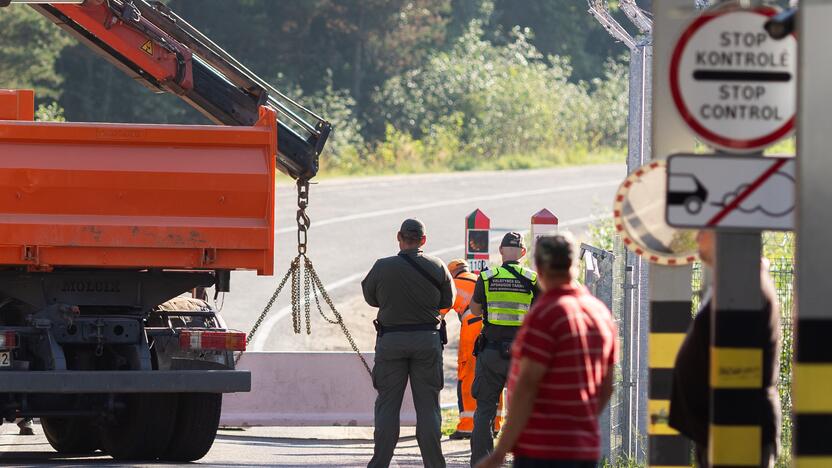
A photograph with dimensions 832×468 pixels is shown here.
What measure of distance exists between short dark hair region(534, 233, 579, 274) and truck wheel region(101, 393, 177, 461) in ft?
20.0

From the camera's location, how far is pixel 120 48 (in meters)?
14.1

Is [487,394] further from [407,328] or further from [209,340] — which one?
[209,340]

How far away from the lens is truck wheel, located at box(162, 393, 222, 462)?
1211 cm

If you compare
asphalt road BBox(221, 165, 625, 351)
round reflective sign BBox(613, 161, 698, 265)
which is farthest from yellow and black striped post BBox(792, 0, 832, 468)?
asphalt road BBox(221, 165, 625, 351)

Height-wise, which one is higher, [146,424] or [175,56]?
[175,56]

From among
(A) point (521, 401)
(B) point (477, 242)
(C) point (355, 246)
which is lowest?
(A) point (521, 401)

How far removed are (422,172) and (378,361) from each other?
3162 cm

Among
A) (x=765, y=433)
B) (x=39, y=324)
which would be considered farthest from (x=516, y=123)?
(x=765, y=433)

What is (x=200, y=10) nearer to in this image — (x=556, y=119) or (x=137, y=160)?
(x=556, y=119)

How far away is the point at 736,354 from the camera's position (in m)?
6.23

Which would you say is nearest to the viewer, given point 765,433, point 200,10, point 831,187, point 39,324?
point 831,187

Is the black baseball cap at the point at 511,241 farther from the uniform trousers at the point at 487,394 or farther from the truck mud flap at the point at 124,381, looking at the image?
the truck mud flap at the point at 124,381

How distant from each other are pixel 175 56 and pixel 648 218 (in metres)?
7.42

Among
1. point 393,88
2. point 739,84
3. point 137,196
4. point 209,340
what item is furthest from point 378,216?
point 739,84
